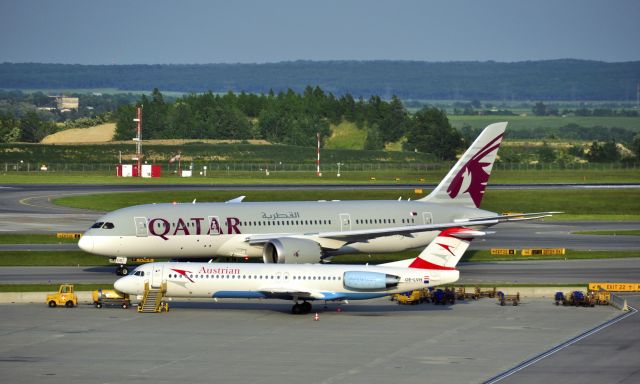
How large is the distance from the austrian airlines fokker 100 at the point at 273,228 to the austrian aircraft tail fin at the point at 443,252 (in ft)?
37.1

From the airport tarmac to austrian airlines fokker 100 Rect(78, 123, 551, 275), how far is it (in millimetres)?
7210

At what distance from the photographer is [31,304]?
6438 centimetres

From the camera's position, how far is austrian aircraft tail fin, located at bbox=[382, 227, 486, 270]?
197ft

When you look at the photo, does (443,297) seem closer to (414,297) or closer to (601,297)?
(414,297)

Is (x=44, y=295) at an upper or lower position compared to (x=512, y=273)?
lower

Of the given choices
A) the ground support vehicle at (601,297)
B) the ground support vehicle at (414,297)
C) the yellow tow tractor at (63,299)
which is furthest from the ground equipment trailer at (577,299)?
the yellow tow tractor at (63,299)

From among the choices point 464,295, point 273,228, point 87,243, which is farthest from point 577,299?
point 87,243

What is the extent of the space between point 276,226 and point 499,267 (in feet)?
53.8

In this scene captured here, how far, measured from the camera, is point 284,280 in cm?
6059

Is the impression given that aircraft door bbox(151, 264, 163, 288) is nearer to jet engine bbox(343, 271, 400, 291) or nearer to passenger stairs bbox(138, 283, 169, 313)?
passenger stairs bbox(138, 283, 169, 313)

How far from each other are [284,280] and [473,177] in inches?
975

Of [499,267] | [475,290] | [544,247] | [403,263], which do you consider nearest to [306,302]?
[403,263]

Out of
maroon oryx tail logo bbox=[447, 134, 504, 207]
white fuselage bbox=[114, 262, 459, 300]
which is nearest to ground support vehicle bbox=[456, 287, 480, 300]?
white fuselage bbox=[114, 262, 459, 300]

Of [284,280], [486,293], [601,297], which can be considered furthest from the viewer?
[486,293]
